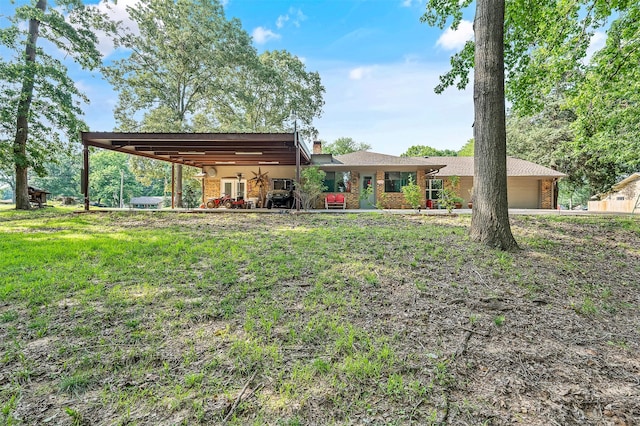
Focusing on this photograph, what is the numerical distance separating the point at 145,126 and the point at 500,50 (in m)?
20.5

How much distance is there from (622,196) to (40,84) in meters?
34.6

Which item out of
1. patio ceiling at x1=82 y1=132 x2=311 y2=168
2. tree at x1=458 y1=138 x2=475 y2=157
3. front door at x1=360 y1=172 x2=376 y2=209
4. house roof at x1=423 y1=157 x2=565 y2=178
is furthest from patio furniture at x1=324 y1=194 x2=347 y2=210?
tree at x1=458 y1=138 x2=475 y2=157

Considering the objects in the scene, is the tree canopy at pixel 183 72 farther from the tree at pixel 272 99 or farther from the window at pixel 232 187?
the window at pixel 232 187

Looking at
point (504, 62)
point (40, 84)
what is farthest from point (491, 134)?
point (40, 84)

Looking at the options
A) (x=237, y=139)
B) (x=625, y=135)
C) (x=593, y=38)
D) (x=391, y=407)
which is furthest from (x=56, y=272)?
(x=625, y=135)

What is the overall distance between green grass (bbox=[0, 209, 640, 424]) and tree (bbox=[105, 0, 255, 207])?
16.4 m

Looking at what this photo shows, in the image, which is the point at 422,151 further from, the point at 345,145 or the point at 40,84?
the point at 40,84

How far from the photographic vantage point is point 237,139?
33.0ft

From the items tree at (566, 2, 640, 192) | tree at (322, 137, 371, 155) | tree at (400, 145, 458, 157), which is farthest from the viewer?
tree at (322, 137, 371, 155)

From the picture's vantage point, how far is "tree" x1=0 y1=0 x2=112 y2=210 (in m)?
12.2

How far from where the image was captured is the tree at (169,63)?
19.0 metres

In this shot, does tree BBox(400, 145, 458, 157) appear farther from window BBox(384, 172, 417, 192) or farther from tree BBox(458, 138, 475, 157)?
window BBox(384, 172, 417, 192)

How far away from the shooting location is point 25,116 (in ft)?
42.5

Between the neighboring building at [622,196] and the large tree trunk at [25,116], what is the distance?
3320 centimetres
